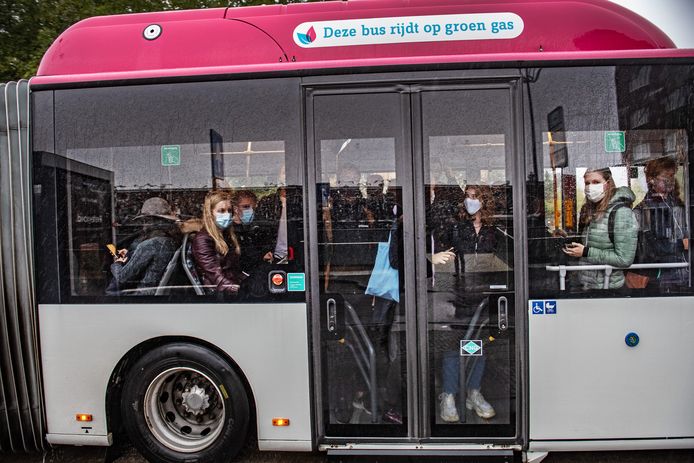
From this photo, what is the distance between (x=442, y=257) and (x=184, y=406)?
2.32 m

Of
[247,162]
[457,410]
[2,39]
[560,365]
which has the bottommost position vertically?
[457,410]

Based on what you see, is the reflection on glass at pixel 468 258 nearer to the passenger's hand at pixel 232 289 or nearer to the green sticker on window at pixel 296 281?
the green sticker on window at pixel 296 281

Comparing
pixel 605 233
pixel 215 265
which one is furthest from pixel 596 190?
pixel 215 265

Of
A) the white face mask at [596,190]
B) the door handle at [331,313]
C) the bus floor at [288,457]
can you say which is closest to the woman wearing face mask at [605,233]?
the white face mask at [596,190]

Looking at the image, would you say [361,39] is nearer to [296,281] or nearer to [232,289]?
[296,281]

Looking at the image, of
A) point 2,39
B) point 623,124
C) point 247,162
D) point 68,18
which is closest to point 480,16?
point 623,124

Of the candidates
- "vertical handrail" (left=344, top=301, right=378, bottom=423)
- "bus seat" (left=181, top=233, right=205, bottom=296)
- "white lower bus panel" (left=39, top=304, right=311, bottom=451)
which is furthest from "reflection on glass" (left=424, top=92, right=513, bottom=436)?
"bus seat" (left=181, top=233, right=205, bottom=296)

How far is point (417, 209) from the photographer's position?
3.48 m

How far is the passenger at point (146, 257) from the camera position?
3.61 m

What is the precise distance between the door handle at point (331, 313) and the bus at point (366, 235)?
1 centimetres

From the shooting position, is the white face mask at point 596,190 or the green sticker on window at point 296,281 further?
the green sticker on window at point 296,281

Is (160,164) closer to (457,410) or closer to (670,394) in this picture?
(457,410)

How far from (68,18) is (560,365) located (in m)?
7.92

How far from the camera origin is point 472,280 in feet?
11.5
